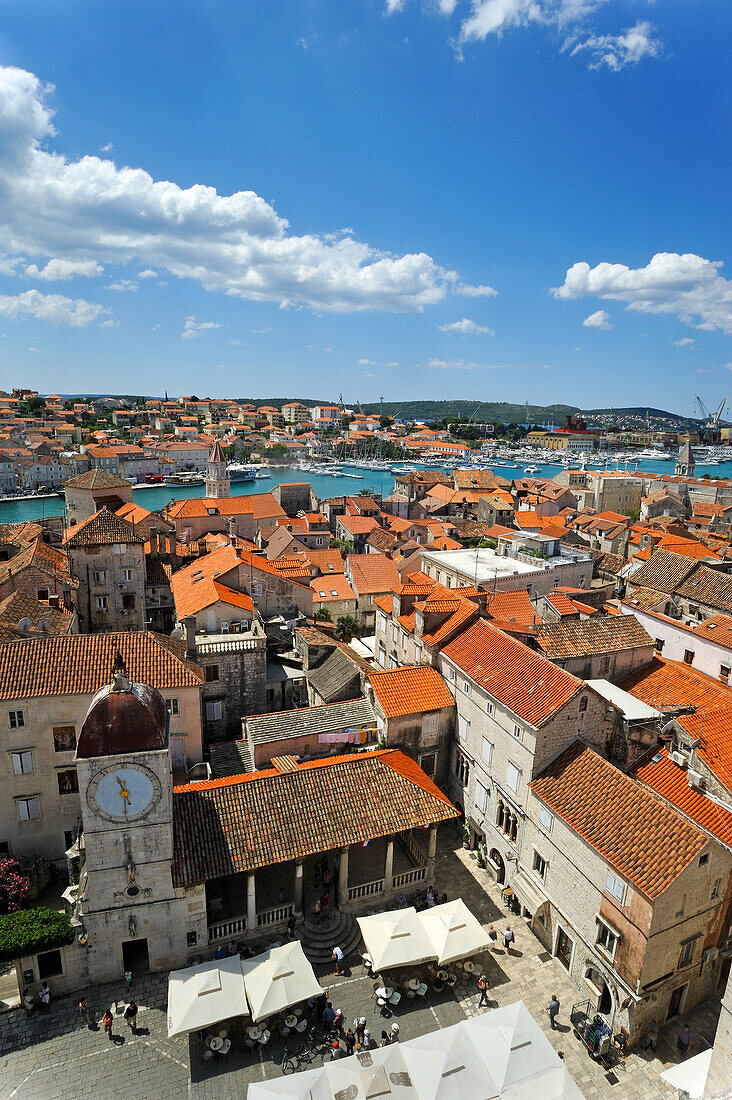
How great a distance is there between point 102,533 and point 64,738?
18614mm

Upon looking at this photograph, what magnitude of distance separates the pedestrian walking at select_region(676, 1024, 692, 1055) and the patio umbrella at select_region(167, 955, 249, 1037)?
48.7 feet

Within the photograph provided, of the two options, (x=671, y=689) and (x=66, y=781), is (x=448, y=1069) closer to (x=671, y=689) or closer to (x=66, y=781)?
(x=66, y=781)

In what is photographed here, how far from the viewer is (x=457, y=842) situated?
29.8 meters

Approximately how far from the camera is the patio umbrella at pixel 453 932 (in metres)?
21.4

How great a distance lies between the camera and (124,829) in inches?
806

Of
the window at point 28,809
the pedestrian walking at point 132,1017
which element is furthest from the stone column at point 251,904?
the window at point 28,809

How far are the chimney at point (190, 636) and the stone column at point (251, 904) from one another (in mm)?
14253

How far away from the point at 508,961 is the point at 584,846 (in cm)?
597

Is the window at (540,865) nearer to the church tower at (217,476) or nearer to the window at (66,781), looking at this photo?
the window at (66,781)

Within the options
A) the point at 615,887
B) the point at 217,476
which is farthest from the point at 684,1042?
the point at 217,476

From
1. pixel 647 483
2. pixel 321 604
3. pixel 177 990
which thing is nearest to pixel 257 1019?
pixel 177 990

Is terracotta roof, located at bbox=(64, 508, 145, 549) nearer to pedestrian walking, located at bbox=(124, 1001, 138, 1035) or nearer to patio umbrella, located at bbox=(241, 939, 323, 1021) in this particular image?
pedestrian walking, located at bbox=(124, 1001, 138, 1035)

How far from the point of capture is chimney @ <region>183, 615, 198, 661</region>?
112 ft

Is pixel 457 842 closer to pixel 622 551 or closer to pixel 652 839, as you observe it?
pixel 652 839
